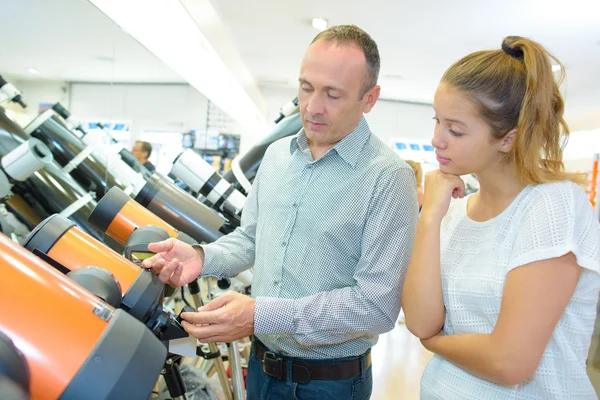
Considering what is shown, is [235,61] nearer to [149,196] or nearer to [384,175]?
[149,196]

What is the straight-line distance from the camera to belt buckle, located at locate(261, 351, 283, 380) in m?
1.37

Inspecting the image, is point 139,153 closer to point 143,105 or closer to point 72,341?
point 143,105

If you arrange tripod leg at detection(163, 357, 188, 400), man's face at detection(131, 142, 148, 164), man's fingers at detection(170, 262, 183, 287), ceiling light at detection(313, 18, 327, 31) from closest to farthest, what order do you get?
man's fingers at detection(170, 262, 183, 287) → tripod leg at detection(163, 357, 188, 400) → man's face at detection(131, 142, 148, 164) → ceiling light at detection(313, 18, 327, 31)

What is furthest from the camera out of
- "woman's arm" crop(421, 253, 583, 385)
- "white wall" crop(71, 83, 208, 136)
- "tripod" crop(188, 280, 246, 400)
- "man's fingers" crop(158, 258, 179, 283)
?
"white wall" crop(71, 83, 208, 136)

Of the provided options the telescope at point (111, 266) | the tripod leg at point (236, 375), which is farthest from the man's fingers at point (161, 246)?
the tripod leg at point (236, 375)

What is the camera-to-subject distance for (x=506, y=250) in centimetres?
99

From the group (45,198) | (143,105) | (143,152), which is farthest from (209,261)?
(143,152)

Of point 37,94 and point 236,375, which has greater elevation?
point 37,94

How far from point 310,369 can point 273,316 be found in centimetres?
28

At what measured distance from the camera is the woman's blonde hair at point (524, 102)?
39.9 inches

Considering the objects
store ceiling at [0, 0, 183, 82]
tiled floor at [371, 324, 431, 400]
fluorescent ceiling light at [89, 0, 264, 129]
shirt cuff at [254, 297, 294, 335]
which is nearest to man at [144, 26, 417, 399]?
shirt cuff at [254, 297, 294, 335]

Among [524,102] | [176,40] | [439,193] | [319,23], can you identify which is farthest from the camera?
[319,23]

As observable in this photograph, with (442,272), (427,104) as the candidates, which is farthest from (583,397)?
(427,104)

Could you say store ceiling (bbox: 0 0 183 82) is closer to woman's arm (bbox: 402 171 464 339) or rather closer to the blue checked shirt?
the blue checked shirt
